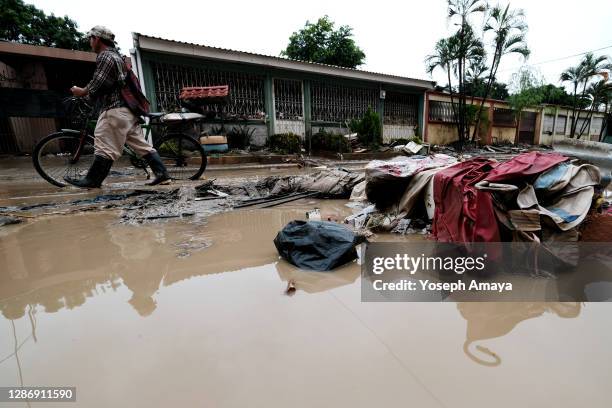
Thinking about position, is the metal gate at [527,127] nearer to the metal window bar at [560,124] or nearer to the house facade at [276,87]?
the metal window bar at [560,124]

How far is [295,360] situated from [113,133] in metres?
3.51

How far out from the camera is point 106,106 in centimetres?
346

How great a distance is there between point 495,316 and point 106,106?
407 centimetres

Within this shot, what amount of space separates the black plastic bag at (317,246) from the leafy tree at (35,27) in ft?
80.9

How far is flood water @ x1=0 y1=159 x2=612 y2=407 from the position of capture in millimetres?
924

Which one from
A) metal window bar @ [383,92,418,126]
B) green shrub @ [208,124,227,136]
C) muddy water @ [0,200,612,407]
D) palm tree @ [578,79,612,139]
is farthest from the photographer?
palm tree @ [578,79,612,139]

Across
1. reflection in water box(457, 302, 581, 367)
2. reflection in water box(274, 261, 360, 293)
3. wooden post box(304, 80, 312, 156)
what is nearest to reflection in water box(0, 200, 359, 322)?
reflection in water box(274, 261, 360, 293)

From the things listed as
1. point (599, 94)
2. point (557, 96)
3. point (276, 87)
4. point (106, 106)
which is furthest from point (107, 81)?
point (557, 96)

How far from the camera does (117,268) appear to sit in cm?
179

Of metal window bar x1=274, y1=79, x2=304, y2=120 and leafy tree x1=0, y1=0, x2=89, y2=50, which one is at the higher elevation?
leafy tree x1=0, y1=0, x2=89, y2=50

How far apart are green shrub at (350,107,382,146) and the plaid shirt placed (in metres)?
7.62

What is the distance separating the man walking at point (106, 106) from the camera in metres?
3.28

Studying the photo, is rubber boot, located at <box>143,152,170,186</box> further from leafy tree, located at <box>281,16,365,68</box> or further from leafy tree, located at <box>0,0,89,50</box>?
leafy tree, located at <box>0,0,89,50</box>

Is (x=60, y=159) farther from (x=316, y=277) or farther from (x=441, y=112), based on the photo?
(x=441, y=112)
